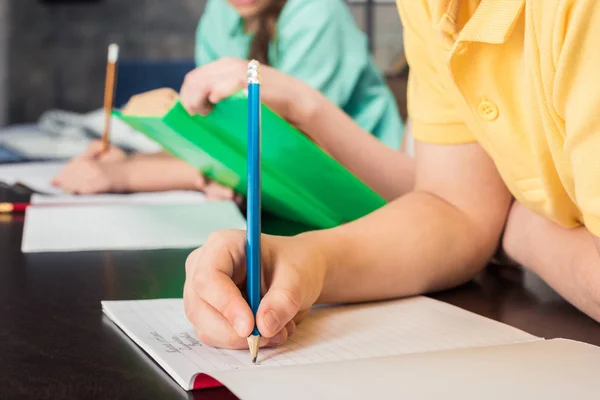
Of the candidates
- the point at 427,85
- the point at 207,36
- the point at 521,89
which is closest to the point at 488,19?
the point at 521,89

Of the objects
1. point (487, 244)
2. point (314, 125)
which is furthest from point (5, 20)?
point (487, 244)

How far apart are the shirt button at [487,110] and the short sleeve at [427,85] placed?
0.24 feet

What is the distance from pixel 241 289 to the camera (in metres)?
0.53

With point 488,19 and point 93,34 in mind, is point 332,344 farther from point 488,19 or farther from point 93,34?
point 93,34

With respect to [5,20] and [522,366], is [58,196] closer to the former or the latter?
[522,366]

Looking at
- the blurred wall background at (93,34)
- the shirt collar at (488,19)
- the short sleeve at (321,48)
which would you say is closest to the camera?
the shirt collar at (488,19)

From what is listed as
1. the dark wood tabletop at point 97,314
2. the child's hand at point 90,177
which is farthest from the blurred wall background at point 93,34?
the dark wood tabletop at point 97,314

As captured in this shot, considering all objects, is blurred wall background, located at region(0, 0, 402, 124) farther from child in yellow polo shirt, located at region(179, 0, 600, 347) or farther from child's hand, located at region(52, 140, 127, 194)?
child in yellow polo shirt, located at region(179, 0, 600, 347)

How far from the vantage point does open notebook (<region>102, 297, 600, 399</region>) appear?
0.41 meters

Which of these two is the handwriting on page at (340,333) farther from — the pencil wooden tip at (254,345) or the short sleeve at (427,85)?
the short sleeve at (427,85)

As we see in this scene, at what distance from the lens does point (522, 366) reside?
43 centimetres

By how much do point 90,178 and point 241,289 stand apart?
2.42 feet

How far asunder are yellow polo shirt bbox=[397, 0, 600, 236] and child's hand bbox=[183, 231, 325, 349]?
17cm

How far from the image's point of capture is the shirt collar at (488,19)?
56 centimetres
